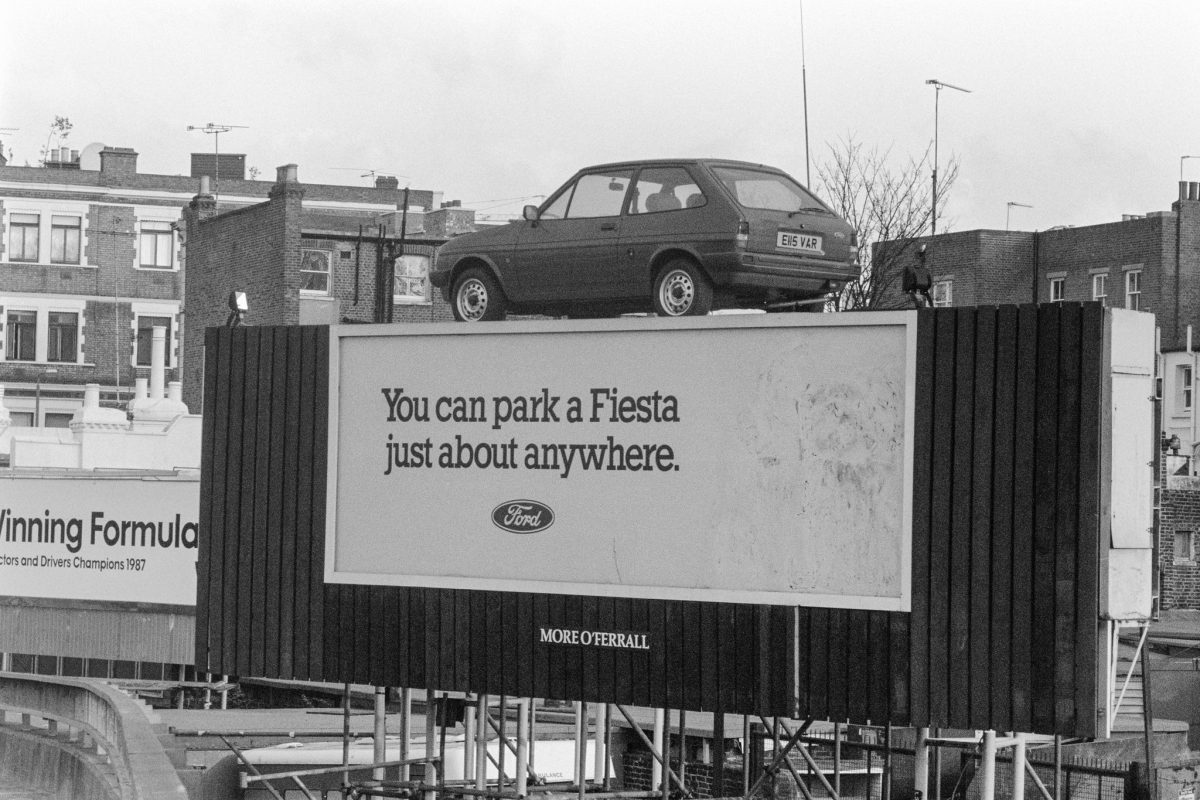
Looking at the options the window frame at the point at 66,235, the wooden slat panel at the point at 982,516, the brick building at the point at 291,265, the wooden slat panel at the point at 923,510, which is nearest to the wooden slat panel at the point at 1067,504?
the wooden slat panel at the point at 982,516

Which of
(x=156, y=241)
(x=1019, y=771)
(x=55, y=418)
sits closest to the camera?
(x=1019, y=771)

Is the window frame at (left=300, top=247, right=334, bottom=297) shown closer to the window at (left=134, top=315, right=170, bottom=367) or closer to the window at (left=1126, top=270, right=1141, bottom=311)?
the window at (left=134, top=315, right=170, bottom=367)

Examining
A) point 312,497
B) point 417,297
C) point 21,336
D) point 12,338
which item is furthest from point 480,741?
point 21,336

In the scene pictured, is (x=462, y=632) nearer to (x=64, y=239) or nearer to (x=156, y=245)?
(x=156, y=245)

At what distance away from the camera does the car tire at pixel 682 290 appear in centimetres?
1485

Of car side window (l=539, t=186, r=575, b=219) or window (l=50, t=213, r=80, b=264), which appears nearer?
car side window (l=539, t=186, r=575, b=219)

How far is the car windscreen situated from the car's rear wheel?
2.27m

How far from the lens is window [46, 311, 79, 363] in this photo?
227ft

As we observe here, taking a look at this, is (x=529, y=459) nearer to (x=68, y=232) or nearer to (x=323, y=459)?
(x=323, y=459)

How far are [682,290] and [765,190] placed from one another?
3.49 ft

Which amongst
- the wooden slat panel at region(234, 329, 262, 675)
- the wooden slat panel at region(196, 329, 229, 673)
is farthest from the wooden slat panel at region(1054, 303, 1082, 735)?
the wooden slat panel at region(196, 329, 229, 673)

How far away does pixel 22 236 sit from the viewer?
6950 cm

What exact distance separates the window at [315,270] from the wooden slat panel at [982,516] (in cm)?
3781

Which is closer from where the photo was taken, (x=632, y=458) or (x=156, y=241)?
(x=632, y=458)
